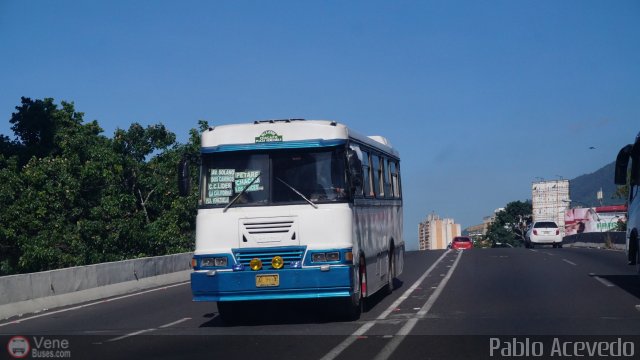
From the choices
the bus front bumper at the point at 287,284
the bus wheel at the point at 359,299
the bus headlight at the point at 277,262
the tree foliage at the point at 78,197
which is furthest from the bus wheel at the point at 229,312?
the tree foliage at the point at 78,197

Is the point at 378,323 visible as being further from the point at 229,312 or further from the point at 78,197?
the point at 78,197

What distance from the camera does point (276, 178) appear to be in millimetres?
14312

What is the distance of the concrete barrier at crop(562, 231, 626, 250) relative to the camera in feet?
152

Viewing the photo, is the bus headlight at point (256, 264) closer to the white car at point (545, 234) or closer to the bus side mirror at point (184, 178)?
the bus side mirror at point (184, 178)

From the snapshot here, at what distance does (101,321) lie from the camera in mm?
16375

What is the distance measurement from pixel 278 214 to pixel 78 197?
104 ft

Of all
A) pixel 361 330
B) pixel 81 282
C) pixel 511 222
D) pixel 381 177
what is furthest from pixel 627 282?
pixel 511 222

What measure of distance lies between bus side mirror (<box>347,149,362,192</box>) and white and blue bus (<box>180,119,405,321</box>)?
18mm

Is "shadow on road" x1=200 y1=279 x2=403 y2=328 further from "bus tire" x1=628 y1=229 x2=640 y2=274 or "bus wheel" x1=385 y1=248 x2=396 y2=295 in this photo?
"bus tire" x1=628 y1=229 x2=640 y2=274

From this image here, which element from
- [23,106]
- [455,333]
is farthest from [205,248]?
[23,106]

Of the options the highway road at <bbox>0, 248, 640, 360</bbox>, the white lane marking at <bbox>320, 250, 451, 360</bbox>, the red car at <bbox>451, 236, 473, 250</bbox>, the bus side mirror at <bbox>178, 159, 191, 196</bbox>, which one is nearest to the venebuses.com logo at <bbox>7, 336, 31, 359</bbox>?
the highway road at <bbox>0, 248, 640, 360</bbox>

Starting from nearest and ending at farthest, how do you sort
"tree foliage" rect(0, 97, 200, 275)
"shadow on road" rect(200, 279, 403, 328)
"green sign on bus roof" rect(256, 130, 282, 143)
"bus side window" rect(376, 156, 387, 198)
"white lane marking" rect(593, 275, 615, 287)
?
"green sign on bus roof" rect(256, 130, 282, 143) → "shadow on road" rect(200, 279, 403, 328) → "bus side window" rect(376, 156, 387, 198) → "white lane marking" rect(593, 275, 615, 287) → "tree foliage" rect(0, 97, 200, 275)

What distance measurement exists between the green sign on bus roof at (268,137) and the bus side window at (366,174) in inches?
87.3

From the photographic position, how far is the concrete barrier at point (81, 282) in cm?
1841
